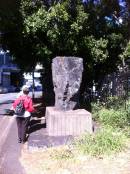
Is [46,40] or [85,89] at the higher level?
[46,40]

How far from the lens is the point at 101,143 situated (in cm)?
1069

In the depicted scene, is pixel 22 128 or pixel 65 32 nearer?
pixel 22 128

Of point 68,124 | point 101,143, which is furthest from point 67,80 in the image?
point 101,143

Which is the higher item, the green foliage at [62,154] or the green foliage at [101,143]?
the green foliage at [101,143]

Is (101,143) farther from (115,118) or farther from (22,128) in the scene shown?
(115,118)

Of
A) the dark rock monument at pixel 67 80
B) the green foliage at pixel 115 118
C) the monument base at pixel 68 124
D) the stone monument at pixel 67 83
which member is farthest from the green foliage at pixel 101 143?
the dark rock monument at pixel 67 80

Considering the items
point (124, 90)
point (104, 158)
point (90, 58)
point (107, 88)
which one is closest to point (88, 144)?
point (104, 158)

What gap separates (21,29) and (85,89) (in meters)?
6.34

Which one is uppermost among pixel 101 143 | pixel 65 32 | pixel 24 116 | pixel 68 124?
pixel 65 32

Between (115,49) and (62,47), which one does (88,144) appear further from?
(115,49)

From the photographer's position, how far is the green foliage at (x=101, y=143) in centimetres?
1034

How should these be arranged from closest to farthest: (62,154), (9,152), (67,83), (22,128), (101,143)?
(62,154) → (101,143) → (9,152) → (22,128) → (67,83)

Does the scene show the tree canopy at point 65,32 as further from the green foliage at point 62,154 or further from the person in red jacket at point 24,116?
the green foliage at point 62,154

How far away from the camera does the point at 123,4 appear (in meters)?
25.1
